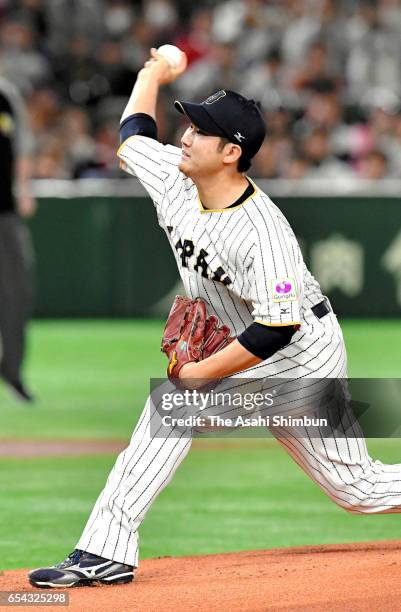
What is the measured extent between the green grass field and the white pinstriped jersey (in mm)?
1569

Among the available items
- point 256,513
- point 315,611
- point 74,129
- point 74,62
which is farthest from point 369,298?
point 315,611

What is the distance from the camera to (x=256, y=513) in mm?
7090

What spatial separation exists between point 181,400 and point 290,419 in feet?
1.59

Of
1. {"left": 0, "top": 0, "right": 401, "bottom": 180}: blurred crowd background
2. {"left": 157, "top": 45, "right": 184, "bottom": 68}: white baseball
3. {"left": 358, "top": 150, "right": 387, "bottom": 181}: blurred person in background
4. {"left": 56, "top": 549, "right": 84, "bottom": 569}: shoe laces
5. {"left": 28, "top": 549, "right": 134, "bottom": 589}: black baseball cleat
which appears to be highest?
{"left": 0, "top": 0, "right": 401, "bottom": 180}: blurred crowd background

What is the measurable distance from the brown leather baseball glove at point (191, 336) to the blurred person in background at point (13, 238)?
18.9 ft

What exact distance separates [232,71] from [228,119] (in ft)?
41.8

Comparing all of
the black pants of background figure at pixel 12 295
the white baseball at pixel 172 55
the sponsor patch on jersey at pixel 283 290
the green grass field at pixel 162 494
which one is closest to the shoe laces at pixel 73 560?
the green grass field at pixel 162 494

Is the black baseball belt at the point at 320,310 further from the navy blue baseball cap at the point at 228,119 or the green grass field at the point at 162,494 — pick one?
the green grass field at the point at 162,494

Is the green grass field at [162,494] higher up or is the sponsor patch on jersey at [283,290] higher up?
the sponsor patch on jersey at [283,290]

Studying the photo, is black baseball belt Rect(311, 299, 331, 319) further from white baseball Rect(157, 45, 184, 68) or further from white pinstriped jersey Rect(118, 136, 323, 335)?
white baseball Rect(157, 45, 184, 68)

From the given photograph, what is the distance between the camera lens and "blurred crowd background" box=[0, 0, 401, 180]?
1628 centimetres

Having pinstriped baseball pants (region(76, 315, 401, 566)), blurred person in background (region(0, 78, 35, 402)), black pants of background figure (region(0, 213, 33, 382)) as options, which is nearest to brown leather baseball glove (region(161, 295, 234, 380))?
pinstriped baseball pants (region(76, 315, 401, 566))

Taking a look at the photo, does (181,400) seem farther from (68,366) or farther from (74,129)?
(74,129)

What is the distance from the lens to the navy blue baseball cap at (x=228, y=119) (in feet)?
16.4
